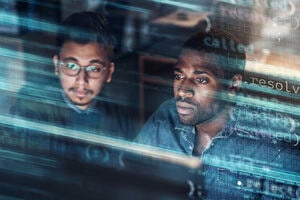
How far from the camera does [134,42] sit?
1.72m

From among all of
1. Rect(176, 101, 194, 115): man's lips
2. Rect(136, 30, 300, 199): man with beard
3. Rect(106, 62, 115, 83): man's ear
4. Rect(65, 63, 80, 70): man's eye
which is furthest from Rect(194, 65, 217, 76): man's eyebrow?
Rect(65, 63, 80, 70): man's eye

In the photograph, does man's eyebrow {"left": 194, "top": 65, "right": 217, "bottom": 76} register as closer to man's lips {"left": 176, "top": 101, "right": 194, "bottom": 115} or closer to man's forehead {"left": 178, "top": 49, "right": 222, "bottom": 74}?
man's forehead {"left": 178, "top": 49, "right": 222, "bottom": 74}

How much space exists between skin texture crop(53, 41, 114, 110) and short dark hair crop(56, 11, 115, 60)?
0.02m

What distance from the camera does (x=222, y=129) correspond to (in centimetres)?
174

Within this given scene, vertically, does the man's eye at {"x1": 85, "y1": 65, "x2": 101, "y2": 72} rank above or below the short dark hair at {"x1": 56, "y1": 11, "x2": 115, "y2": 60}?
below

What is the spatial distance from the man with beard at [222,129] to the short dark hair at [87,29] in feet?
0.79

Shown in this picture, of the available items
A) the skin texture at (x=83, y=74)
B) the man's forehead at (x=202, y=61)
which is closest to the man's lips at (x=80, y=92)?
the skin texture at (x=83, y=74)

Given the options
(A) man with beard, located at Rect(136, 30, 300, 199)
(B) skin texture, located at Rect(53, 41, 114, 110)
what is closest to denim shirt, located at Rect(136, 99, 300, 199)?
(A) man with beard, located at Rect(136, 30, 300, 199)

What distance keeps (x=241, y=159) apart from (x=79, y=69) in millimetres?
601

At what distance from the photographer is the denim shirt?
1726 mm

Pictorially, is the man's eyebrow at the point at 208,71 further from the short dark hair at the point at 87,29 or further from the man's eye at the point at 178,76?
the short dark hair at the point at 87,29

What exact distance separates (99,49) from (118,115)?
225mm

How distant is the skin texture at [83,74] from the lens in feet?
5.66

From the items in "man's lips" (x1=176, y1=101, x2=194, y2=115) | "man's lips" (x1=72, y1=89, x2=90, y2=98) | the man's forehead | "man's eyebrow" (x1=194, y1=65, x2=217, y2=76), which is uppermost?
the man's forehead
